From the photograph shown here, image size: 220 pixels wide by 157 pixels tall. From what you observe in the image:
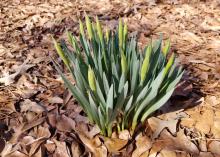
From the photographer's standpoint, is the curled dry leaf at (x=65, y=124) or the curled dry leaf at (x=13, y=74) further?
the curled dry leaf at (x=13, y=74)

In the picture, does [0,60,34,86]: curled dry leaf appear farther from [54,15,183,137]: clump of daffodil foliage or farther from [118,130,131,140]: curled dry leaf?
[118,130,131,140]: curled dry leaf

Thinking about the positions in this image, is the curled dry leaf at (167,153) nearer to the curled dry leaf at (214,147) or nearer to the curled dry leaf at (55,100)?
the curled dry leaf at (214,147)

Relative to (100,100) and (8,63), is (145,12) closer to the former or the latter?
(8,63)

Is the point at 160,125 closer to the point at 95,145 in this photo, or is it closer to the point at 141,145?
the point at 141,145

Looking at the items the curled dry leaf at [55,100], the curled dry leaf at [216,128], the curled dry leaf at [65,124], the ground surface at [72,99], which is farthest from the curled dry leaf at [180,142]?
the curled dry leaf at [55,100]

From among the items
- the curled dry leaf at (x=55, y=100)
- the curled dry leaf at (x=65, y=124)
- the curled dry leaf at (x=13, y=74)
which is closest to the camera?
the curled dry leaf at (x=65, y=124)

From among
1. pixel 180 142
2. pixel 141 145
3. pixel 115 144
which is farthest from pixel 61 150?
pixel 180 142

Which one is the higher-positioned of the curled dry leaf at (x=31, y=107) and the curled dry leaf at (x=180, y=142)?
the curled dry leaf at (x=31, y=107)
